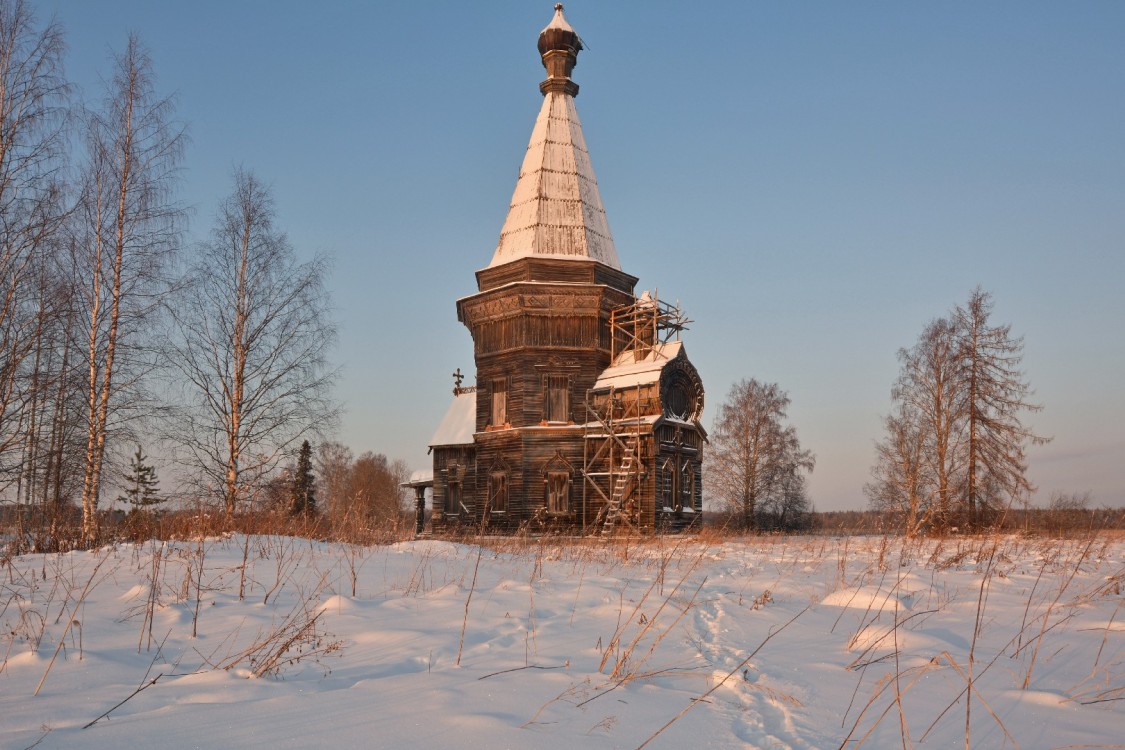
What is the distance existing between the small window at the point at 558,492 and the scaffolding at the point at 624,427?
0.89 meters

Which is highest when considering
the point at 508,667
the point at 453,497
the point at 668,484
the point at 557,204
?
the point at 557,204

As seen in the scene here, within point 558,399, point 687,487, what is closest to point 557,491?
point 558,399

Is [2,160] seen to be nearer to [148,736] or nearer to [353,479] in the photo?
[148,736]

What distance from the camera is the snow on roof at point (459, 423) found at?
94.8ft

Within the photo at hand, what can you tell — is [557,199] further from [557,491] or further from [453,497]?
[453,497]

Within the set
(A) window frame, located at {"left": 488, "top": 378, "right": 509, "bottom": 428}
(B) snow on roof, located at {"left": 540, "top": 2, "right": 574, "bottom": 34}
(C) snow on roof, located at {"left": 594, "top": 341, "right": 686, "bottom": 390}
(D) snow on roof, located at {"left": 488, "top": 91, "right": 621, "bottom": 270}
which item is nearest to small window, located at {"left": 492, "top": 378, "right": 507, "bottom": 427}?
(A) window frame, located at {"left": 488, "top": 378, "right": 509, "bottom": 428}

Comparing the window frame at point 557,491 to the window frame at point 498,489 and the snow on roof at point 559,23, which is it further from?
the snow on roof at point 559,23

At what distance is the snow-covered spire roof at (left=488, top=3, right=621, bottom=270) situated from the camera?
1078 inches

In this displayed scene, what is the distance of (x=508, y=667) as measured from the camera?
3.60 metres

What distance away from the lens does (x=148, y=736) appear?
235cm

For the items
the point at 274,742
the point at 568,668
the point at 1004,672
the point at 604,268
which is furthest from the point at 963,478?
the point at 274,742

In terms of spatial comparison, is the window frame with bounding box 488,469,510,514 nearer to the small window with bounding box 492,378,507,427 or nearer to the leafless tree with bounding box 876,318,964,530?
the small window with bounding box 492,378,507,427

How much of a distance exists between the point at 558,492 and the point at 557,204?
11287mm

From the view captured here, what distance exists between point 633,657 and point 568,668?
0.55 metres
